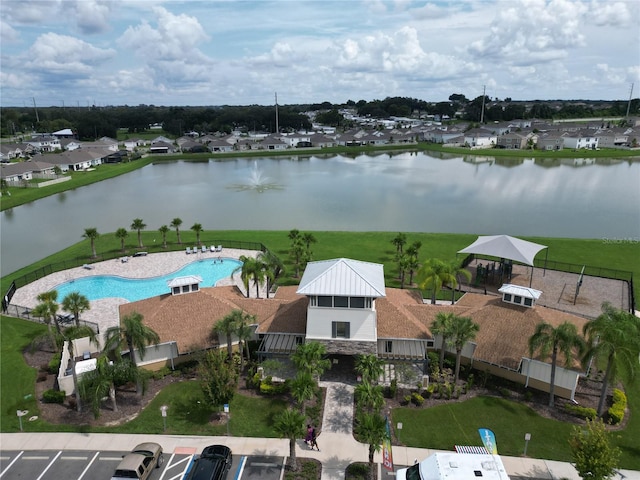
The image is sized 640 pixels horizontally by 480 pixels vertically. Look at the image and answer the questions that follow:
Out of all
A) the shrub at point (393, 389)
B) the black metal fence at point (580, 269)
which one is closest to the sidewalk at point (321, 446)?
the shrub at point (393, 389)

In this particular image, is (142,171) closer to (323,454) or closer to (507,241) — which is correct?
(507,241)

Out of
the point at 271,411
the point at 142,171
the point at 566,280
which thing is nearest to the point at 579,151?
the point at 566,280

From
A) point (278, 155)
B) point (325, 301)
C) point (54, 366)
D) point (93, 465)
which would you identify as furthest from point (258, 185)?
point (93, 465)

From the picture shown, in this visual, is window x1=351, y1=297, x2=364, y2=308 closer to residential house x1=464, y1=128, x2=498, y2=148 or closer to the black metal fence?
the black metal fence

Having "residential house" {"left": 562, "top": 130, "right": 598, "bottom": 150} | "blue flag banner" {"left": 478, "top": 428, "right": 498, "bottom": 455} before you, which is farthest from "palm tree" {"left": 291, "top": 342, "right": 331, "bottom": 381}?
"residential house" {"left": 562, "top": 130, "right": 598, "bottom": 150}

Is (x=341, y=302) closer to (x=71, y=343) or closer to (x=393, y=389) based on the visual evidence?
(x=393, y=389)

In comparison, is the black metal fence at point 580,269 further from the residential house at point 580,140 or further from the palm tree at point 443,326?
the residential house at point 580,140
